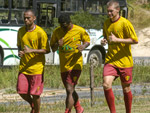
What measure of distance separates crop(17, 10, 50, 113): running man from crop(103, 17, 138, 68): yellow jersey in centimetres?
106

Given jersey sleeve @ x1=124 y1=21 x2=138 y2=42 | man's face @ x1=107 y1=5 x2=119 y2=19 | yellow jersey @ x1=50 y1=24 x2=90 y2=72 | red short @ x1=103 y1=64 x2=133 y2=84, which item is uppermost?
man's face @ x1=107 y1=5 x2=119 y2=19

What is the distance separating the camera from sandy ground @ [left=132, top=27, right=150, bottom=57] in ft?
134

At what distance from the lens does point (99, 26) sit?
67.7 ft

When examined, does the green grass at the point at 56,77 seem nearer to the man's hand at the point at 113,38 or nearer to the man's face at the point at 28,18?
the man's face at the point at 28,18

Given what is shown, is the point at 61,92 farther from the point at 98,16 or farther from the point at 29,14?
the point at 98,16

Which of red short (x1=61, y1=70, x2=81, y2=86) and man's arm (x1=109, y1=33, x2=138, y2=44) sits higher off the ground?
man's arm (x1=109, y1=33, x2=138, y2=44)

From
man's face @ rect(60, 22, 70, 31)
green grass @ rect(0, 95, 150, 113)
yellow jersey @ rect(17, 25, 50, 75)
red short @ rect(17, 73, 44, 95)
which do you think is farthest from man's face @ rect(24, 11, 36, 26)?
green grass @ rect(0, 95, 150, 113)

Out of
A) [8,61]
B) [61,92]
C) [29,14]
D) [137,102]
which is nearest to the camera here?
[29,14]

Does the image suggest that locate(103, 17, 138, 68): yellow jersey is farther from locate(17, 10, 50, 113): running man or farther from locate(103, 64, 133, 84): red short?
locate(17, 10, 50, 113): running man

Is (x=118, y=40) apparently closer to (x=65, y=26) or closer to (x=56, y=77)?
(x=65, y=26)

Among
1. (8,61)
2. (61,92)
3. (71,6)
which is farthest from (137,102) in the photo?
(71,6)

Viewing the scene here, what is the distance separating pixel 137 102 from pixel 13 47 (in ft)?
26.6

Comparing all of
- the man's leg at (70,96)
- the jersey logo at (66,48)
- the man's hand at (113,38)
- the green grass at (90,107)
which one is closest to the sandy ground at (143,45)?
the green grass at (90,107)

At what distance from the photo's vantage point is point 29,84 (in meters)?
8.14
